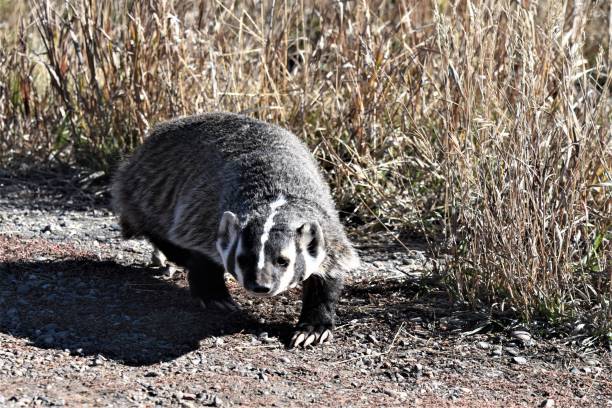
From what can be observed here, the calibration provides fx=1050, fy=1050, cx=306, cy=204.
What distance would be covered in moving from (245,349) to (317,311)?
15.6 inches

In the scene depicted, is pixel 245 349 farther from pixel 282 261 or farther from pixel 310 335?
pixel 282 261

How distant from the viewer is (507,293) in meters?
5.03

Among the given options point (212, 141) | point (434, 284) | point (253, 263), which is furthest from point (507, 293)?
point (212, 141)

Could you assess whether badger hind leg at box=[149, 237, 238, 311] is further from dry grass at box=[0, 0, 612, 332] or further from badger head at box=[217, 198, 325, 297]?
dry grass at box=[0, 0, 612, 332]

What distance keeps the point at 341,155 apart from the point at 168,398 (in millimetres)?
3064

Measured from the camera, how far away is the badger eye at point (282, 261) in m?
4.44

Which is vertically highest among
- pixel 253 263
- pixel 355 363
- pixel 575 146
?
pixel 575 146

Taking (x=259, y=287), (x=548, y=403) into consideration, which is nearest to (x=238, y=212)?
(x=259, y=287)

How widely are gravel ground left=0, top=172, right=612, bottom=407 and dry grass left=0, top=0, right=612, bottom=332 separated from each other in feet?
0.95

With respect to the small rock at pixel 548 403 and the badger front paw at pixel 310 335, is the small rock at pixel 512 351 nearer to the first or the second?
the small rock at pixel 548 403

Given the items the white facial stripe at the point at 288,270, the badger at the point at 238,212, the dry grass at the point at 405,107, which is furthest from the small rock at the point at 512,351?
the white facial stripe at the point at 288,270

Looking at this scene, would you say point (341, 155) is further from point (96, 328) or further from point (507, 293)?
point (96, 328)

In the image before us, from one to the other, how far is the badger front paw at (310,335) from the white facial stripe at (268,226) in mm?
544

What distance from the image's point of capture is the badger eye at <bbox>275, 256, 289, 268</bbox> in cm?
444
